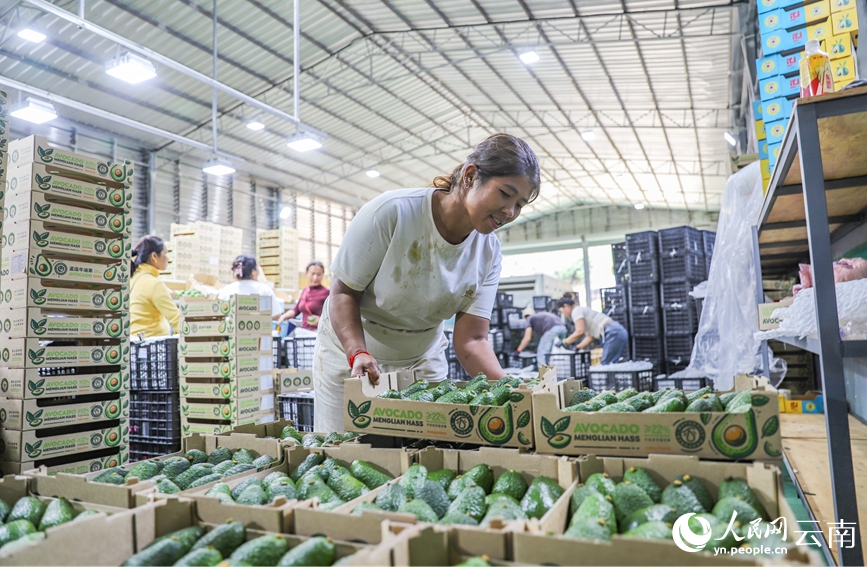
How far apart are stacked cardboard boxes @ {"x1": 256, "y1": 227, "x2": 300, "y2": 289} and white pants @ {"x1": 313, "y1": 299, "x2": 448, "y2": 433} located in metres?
11.2

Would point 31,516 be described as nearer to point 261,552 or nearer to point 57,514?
point 57,514

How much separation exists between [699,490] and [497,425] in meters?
0.54

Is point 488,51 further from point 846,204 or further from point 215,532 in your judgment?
point 215,532

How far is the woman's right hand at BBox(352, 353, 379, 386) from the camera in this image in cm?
190

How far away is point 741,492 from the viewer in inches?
47.3

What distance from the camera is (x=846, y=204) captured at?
3486 millimetres

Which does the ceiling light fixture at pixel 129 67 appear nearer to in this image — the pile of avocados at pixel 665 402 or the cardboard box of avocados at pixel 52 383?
the cardboard box of avocados at pixel 52 383

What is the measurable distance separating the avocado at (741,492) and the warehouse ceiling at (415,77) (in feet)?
31.7

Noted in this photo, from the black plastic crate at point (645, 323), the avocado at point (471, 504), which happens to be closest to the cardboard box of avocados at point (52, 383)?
the avocado at point (471, 504)

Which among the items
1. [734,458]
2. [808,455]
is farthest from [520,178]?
[808,455]

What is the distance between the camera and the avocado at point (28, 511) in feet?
4.47

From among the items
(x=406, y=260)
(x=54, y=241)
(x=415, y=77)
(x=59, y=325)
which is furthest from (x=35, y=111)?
(x=406, y=260)

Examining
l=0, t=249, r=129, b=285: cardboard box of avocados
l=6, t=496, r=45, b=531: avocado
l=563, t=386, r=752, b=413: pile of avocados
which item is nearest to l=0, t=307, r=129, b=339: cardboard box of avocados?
l=0, t=249, r=129, b=285: cardboard box of avocados

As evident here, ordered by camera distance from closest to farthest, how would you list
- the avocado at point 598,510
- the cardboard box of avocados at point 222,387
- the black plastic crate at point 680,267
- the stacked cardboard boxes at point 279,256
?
the avocado at point 598,510, the cardboard box of avocados at point 222,387, the black plastic crate at point 680,267, the stacked cardboard boxes at point 279,256
